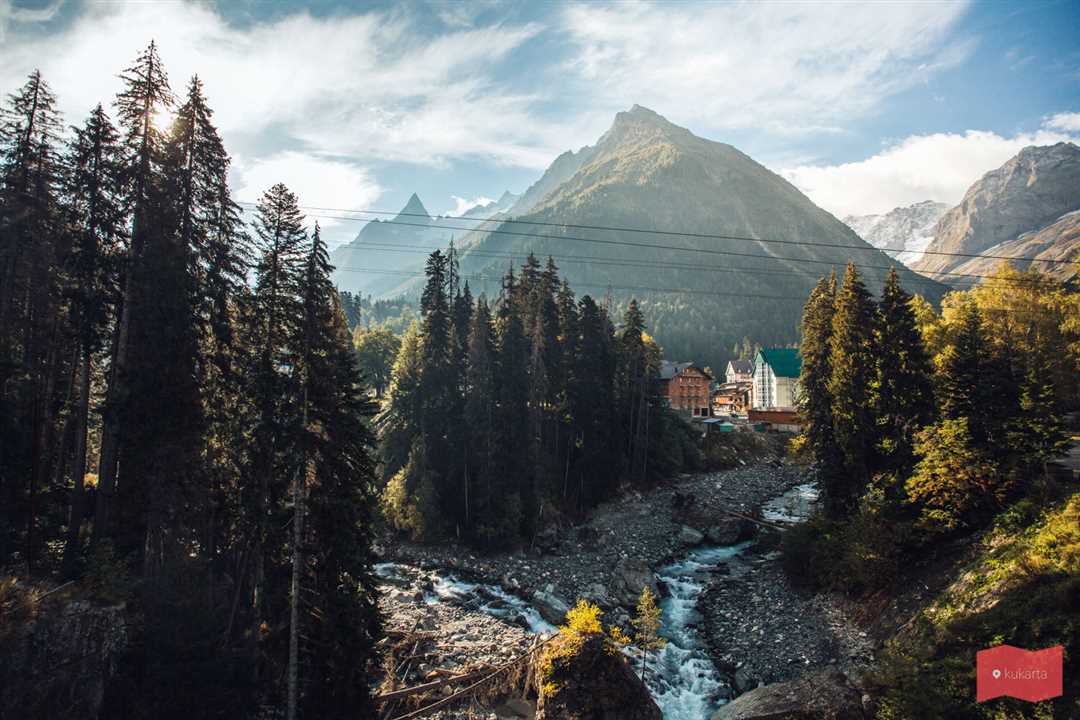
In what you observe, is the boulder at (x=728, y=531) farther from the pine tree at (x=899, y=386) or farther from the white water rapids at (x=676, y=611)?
the pine tree at (x=899, y=386)

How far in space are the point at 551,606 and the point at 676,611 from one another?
7530 millimetres

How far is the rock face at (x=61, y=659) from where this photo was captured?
512 inches

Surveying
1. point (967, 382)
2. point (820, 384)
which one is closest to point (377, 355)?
point (820, 384)

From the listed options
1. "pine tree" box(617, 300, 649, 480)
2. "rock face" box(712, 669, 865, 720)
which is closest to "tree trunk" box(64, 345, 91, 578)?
"rock face" box(712, 669, 865, 720)

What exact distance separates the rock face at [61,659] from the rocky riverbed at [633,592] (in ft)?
37.7

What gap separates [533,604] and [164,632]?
20308mm

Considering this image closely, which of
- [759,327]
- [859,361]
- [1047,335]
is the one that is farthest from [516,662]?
[759,327]

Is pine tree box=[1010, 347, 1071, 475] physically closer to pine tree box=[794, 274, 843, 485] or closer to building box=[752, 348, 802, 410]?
pine tree box=[794, 274, 843, 485]

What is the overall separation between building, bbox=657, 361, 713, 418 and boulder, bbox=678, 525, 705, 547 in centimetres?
4399

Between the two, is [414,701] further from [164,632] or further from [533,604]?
[533,604]

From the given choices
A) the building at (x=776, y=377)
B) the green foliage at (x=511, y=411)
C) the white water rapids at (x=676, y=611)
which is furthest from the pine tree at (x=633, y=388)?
the building at (x=776, y=377)

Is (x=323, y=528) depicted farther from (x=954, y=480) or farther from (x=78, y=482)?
(x=954, y=480)

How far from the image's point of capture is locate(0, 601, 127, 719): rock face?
13016 mm

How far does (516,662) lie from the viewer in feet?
72.0
